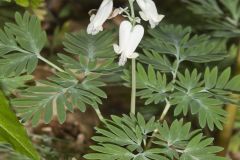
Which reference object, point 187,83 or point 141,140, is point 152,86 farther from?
point 141,140

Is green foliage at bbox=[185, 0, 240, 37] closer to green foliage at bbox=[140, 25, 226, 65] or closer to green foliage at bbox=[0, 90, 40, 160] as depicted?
green foliage at bbox=[140, 25, 226, 65]

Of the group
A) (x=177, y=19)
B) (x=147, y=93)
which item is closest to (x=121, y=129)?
(x=147, y=93)

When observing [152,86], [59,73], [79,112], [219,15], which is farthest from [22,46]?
[79,112]

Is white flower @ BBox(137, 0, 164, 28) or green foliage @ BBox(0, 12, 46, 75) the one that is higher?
white flower @ BBox(137, 0, 164, 28)

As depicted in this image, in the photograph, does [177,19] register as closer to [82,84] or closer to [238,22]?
[238,22]

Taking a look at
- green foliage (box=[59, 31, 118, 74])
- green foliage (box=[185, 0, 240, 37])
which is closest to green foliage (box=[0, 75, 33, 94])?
green foliage (box=[59, 31, 118, 74])

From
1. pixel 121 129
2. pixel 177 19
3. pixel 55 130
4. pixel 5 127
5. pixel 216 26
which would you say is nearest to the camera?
pixel 5 127
